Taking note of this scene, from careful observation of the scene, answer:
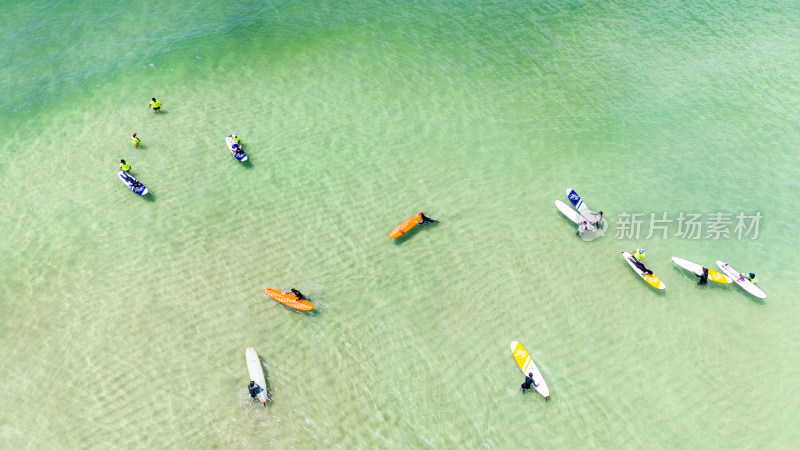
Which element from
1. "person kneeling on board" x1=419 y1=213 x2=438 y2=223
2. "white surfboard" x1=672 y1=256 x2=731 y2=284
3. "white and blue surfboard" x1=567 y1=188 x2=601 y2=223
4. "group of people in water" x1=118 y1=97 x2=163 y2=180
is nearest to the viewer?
"white surfboard" x1=672 y1=256 x2=731 y2=284

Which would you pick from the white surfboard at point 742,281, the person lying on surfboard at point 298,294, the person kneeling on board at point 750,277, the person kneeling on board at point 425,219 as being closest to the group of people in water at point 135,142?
the person lying on surfboard at point 298,294

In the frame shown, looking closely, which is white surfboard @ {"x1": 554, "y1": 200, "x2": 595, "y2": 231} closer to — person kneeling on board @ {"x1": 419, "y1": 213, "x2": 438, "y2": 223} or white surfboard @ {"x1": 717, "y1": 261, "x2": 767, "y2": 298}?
white surfboard @ {"x1": 717, "y1": 261, "x2": 767, "y2": 298}

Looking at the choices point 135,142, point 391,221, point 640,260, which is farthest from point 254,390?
point 640,260

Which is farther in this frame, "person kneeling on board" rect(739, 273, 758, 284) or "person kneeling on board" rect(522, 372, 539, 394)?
"person kneeling on board" rect(739, 273, 758, 284)

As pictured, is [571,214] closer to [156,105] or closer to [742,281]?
[742,281]

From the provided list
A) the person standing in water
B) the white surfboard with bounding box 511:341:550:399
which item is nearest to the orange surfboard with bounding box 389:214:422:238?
the white surfboard with bounding box 511:341:550:399
